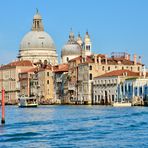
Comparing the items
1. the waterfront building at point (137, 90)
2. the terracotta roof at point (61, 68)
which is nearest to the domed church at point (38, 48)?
the terracotta roof at point (61, 68)

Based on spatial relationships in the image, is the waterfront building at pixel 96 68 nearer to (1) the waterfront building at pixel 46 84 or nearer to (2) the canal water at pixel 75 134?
(1) the waterfront building at pixel 46 84

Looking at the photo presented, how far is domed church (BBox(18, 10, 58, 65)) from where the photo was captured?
113188 millimetres

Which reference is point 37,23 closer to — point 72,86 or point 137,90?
point 72,86

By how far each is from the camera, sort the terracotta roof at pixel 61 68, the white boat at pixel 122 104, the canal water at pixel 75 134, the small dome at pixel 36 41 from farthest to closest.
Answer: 1. the small dome at pixel 36 41
2. the terracotta roof at pixel 61 68
3. the white boat at pixel 122 104
4. the canal water at pixel 75 134

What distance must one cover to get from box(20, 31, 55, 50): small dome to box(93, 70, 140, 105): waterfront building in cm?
3076

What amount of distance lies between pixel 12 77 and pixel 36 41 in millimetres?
7158

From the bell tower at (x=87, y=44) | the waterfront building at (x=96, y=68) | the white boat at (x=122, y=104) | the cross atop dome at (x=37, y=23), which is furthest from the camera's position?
the cross atop dome at (x=37, y=23)

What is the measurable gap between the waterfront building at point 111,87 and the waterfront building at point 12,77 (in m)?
26.7

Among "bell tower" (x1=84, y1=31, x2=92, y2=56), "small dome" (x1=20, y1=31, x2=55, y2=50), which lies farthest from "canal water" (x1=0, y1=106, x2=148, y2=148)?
"small dome" (x1=20, y1=31, x2=55, y2=50)

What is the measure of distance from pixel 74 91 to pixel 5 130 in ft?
202

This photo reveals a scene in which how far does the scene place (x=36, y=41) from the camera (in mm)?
113250

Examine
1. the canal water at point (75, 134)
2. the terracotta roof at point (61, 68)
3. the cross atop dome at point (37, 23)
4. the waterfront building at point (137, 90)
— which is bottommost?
the canal water at point (75, 134)

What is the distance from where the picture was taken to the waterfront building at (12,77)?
108 meters

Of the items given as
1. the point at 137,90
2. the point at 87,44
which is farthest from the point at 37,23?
the point at 137,90
